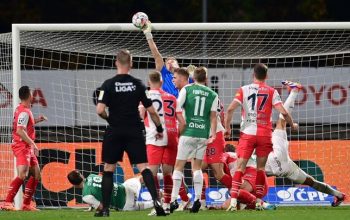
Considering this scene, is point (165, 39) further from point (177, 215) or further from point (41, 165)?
point (177, 215)

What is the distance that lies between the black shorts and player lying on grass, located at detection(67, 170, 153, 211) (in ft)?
7.00

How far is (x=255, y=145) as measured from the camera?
1945 centimetres

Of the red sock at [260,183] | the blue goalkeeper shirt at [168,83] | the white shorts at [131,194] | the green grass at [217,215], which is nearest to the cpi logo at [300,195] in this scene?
the green grass at [217,215]

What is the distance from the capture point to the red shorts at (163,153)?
19.4 meters

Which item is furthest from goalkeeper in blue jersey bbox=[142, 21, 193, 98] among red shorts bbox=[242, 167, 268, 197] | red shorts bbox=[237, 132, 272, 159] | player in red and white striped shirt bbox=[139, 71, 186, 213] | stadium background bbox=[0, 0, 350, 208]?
stadium background bbox=[0, 0, 350, 208]

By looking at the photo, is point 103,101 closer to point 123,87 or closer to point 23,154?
point 123,87

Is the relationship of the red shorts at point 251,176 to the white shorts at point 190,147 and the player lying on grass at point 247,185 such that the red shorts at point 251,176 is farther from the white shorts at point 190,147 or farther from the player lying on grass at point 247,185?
the white shorts at point 190,147

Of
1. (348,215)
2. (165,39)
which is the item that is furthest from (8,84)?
(348,215)

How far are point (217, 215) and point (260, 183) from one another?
1.98m

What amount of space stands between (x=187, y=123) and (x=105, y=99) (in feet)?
5.39

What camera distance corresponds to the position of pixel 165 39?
75.4ft

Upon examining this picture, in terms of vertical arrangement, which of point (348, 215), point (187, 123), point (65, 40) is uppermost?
point (65, 40)
